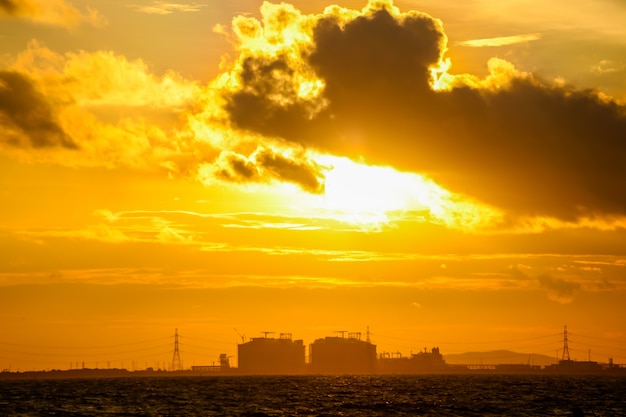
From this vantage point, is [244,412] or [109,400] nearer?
[244,412]

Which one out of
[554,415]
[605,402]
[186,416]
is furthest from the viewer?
[605,402]

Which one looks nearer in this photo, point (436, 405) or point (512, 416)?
point (512, 416)

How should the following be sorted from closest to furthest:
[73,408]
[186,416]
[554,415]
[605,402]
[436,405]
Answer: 1. [186,416]
2. [554,415]
3. [73,408]
4. [436,405]
5. [605,402]

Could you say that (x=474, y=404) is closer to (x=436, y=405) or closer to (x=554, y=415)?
(x=436, y=405)

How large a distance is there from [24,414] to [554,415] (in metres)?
79.8

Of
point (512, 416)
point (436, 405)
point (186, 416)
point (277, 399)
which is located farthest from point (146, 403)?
point (512, 416)

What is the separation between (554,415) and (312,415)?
3692 cm

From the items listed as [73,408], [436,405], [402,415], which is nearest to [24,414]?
[73,408]

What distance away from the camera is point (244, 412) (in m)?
147

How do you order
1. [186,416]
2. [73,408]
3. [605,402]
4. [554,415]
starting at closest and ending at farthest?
[186,416]
[554,415]
[73,408]
[605,402]

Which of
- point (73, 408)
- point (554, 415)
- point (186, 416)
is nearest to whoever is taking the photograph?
point (186, 416)

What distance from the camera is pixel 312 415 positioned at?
14062cm

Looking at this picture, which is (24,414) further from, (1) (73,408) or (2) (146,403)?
(2) (146,403)

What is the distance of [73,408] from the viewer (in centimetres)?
16025
